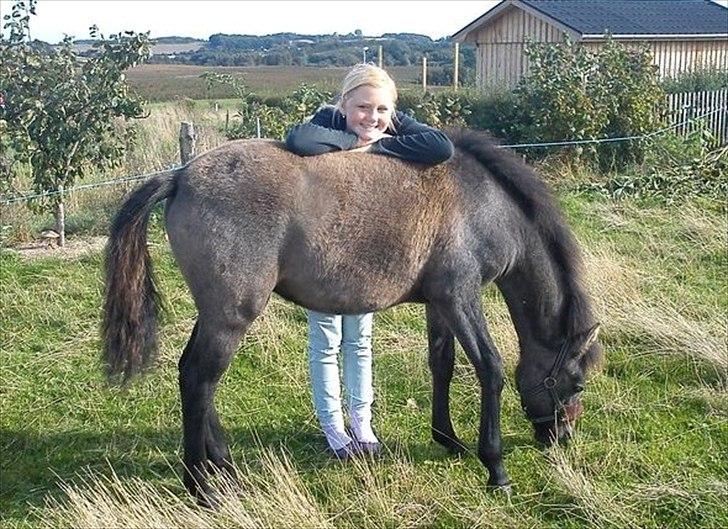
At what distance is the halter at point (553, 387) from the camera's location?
4457mm

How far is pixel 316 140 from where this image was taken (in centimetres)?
399

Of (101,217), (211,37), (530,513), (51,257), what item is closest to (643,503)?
(530,513)

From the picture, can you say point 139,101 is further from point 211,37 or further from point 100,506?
point 211,37

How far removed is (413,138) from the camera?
13.4 ft

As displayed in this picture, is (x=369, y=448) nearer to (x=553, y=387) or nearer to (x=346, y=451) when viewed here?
(x=346, y=451)

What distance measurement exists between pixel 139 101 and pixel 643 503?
6211mm

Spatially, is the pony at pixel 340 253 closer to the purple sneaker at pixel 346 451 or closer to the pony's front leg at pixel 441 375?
the pony's front leg at pixel 441 375

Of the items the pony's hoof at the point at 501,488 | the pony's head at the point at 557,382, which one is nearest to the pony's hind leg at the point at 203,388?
the pony's hoof at the point at 501,488

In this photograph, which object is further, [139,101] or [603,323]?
[139,101]

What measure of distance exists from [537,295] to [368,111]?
51.4 inches

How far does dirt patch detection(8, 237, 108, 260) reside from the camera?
7.96m

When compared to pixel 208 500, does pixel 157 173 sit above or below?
above

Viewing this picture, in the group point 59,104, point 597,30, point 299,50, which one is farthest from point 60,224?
point 299,50

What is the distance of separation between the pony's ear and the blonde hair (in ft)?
5.15
